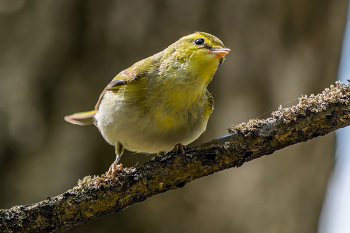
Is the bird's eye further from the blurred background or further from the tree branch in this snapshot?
the blurred background

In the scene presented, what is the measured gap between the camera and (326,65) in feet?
14.3

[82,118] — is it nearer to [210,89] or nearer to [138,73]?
[138,73]

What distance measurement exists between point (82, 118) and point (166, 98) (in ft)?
5.24

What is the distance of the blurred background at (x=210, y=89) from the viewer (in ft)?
13.4

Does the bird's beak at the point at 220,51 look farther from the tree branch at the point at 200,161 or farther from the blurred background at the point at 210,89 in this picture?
the blurred background at the point at 210,89

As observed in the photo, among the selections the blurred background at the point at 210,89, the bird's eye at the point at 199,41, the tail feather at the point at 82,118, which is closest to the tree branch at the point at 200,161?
the bird's eye at the point at 199,41

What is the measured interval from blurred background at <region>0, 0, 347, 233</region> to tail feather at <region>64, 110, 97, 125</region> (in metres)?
0.66

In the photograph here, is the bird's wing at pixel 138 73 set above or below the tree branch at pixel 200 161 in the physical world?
above

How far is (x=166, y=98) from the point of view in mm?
2627

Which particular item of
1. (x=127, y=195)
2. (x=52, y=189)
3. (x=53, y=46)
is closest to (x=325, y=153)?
(x=127, y=195)

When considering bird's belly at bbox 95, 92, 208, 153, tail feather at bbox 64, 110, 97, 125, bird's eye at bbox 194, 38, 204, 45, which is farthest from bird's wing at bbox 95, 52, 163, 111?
tail feather at bbox 64, 110, 97, 125

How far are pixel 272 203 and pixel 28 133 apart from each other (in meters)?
3.86

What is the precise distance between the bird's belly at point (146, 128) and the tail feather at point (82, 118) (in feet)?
2.52

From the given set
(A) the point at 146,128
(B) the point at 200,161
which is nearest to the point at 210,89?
(A) the point at 146,128
